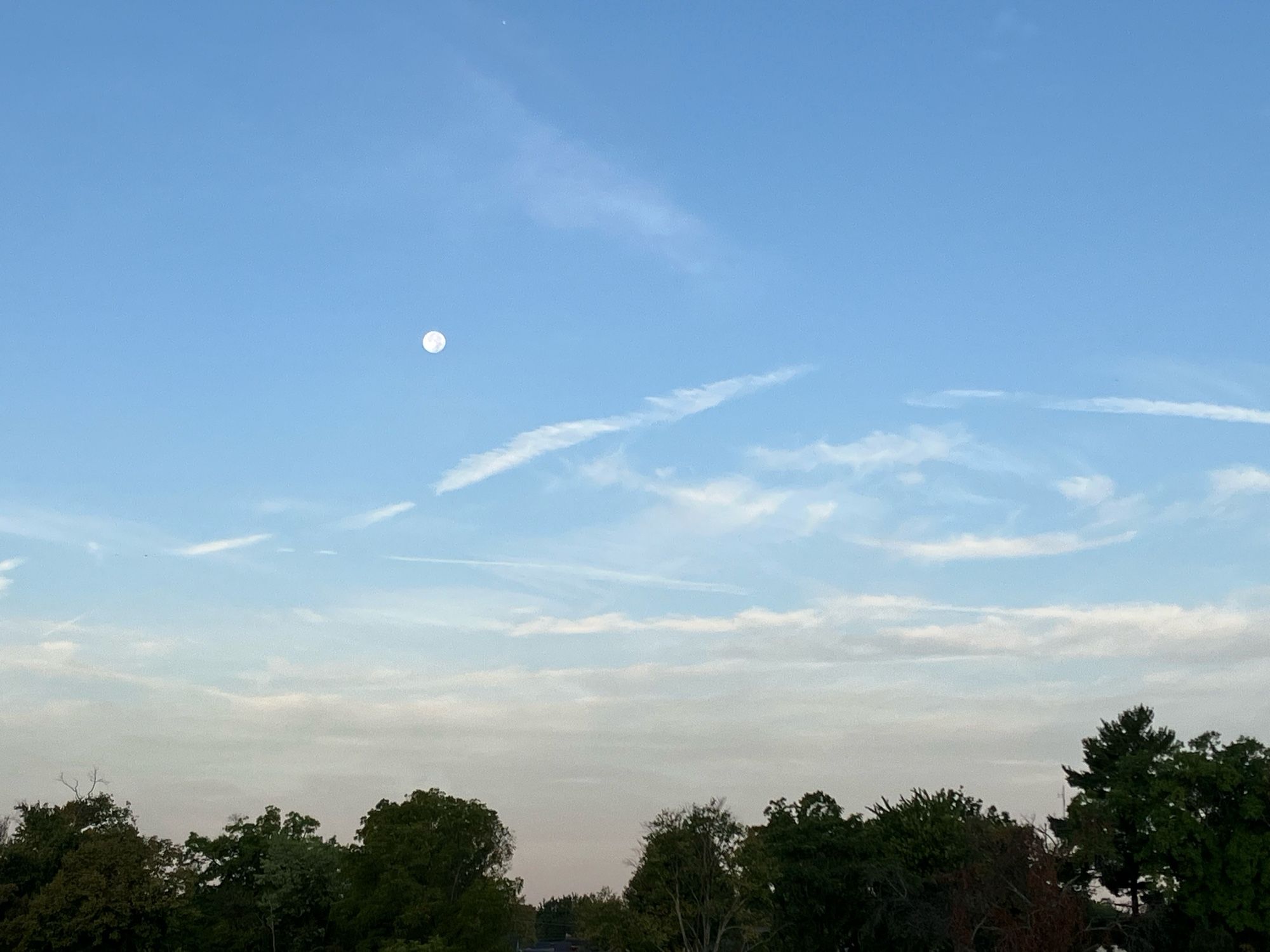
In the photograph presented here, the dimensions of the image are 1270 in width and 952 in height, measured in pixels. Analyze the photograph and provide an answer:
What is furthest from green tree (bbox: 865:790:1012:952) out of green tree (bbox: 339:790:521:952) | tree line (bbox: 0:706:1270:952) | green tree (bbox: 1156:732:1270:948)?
green tree (bbox: 339:790:521:952)

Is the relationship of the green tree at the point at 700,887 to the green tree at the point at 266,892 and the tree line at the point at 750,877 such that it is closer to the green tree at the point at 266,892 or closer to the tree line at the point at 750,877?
the tree line at the point at 750,877

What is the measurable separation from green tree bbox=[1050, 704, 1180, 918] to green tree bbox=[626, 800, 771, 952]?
20446mm

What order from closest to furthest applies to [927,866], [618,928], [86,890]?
[86,890], [927,866], [618,928]

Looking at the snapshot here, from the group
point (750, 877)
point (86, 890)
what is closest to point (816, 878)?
point (750, 877)

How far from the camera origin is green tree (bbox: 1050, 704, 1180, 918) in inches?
2650

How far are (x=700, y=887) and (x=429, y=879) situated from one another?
18.5m

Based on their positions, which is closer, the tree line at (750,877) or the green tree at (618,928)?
the tree line at (750,877)

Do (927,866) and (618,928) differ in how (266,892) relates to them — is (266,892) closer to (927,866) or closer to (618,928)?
(618,928)

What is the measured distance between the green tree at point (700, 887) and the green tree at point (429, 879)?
963cm

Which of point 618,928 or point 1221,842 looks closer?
point 1221,842

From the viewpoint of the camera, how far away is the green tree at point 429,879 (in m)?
70.2

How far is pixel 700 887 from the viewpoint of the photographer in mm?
78625

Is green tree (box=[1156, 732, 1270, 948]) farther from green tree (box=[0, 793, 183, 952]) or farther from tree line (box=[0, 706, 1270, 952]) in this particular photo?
green tree (box=[0, 793, 183, 952])

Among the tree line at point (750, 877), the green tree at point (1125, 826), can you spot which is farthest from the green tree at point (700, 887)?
the green tree at point (1125, 826)
